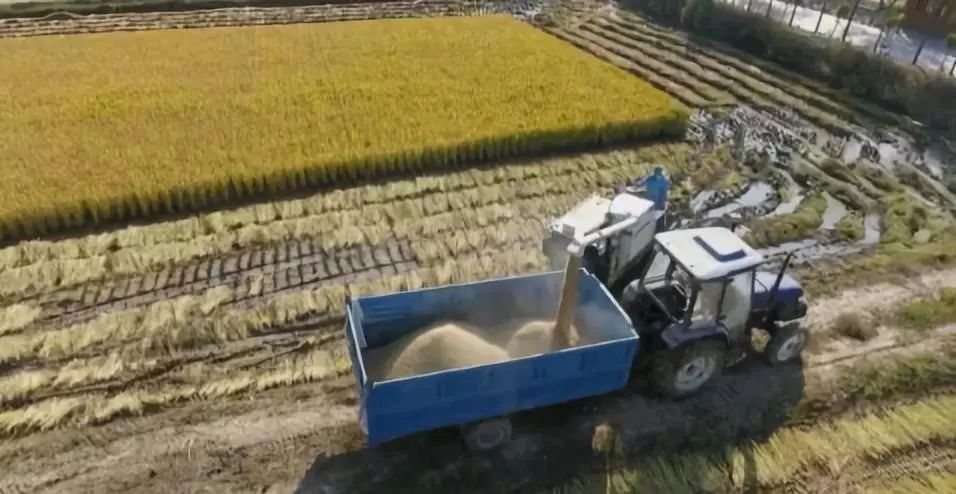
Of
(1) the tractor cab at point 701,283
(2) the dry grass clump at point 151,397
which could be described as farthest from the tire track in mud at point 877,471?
(2) the dry grass clump at point 151,397

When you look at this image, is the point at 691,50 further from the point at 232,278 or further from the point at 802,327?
the point at 232,278

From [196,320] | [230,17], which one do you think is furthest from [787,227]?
[230,17]

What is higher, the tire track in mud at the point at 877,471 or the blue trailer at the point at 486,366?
the blue trailer at the point at 486,366

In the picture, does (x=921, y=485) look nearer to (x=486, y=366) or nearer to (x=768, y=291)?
(x=768, y=291)

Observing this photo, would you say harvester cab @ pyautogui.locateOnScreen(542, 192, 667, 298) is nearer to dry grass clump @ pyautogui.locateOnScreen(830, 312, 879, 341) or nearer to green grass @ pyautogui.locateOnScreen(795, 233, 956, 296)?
dry grass clump @ pyautogui.locateOnScreen(830, 312, 879, 341)

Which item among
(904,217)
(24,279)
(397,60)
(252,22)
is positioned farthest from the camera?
(252,22)

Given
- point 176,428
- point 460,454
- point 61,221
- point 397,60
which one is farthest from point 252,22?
point 460,454

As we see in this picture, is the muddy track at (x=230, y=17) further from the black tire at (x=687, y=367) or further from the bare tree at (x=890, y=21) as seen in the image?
the black tire at (x=687, y=367)
